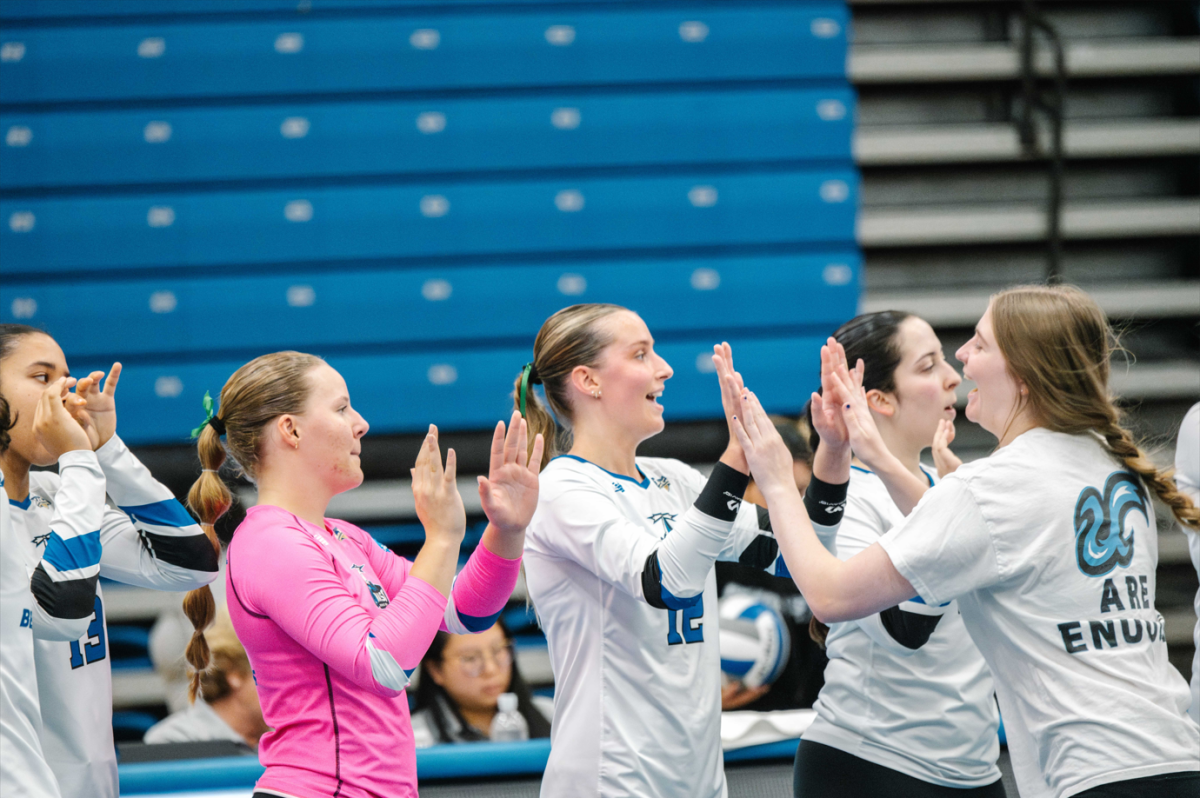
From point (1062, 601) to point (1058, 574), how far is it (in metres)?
0.04

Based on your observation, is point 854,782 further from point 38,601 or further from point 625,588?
point 38,601

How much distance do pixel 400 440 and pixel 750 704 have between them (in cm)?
221

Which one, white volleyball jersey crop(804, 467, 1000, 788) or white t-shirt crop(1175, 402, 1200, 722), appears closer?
white volleyball jersey crop(804, 467, 1000, 788)

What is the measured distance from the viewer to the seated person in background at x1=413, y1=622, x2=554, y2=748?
3.84 meters

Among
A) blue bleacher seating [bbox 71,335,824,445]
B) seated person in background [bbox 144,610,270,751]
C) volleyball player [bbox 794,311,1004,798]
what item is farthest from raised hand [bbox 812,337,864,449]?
blue bleacher seating [bbox 71,335,824,445]

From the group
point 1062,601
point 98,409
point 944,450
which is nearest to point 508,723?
point 944,450

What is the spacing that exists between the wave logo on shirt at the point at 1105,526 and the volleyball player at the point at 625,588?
1.62 feet

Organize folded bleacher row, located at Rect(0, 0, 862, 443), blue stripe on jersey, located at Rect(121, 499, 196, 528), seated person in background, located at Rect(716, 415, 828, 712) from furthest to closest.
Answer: folded bleacher row, located at Rect(0, 0, 862, 443)
seated person in background, located at Rect(716, 415, 828, 712)
blue stripe on jersey, located at Rect(121, 499, 196, 528)

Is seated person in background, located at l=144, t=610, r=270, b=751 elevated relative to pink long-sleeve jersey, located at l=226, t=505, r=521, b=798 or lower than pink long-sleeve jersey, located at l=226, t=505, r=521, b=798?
lower

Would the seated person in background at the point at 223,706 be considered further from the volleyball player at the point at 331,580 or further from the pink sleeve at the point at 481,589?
the pink sleeve at the point at 481,589

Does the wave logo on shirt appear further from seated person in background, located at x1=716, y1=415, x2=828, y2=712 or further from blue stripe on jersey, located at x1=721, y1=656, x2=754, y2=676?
blue stripe on jersey, located at x1=721, y1=656, x2=754, y2=676

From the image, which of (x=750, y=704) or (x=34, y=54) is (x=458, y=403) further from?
(x=34, y=54)

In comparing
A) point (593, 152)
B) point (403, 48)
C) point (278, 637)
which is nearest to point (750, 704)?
point (278, 637)

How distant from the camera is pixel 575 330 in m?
2.14
